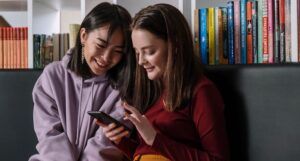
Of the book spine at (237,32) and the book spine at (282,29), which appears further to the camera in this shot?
the book spine at (237,32)

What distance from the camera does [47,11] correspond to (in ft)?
6.15

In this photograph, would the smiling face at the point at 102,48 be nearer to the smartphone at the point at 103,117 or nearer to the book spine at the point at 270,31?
the smartphone at the point at 103,117

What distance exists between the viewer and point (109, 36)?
131 centimetres

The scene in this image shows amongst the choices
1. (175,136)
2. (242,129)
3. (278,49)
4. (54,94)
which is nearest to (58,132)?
(54,94)

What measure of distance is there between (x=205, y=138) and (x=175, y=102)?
0.14 metres

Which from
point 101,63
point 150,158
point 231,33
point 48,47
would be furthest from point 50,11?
point 150,158

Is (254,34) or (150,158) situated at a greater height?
(254,34)

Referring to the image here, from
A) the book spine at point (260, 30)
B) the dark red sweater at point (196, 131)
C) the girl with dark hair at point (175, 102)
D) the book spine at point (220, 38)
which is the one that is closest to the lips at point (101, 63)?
the girl with dark hair at point (175, 102)

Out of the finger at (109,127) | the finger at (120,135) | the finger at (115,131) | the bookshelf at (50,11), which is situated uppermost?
the bookshelf at (50,11)

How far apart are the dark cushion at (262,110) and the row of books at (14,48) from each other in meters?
0.91

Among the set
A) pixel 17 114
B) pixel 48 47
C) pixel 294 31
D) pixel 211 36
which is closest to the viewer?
pixel 294 31

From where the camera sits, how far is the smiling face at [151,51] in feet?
3.86

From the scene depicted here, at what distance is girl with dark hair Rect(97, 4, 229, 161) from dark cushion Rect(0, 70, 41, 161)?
49 centimetres

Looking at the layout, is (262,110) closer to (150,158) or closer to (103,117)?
(150,158)
